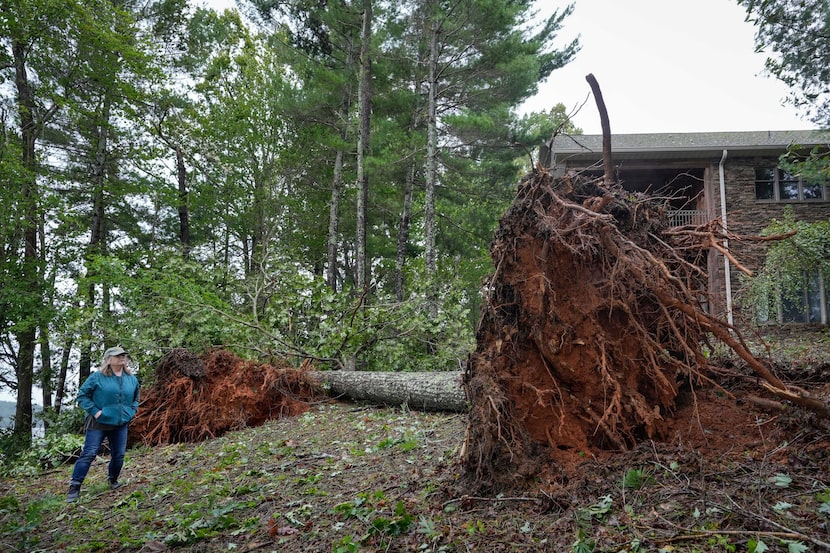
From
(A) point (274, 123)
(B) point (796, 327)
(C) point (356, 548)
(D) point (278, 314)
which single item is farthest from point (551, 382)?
(A) point (274, 123)

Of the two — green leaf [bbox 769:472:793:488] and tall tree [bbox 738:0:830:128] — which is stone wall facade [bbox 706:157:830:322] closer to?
tall tree [bbox 738:0:830:128]

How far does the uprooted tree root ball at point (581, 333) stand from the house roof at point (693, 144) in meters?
10.2

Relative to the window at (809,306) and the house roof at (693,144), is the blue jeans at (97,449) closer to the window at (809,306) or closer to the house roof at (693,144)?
the house roof at (693,144)

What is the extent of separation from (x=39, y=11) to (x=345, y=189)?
14.0m

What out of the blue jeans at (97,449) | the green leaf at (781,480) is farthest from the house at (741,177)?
the green leaf at (781,480)

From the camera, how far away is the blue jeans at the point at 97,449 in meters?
5.93

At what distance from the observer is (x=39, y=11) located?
13367mm

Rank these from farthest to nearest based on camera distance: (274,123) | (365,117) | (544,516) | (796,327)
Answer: (274,123), (365,117), (796,327), (544,516)

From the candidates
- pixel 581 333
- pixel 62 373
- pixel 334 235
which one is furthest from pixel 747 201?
pixel 62 373

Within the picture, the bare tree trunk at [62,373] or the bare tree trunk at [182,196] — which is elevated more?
the bare tree trunk at [182,196]

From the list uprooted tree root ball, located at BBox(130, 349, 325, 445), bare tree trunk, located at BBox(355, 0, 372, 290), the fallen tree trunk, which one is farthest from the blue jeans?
bare tree trunk, located at BBox(355, 0, 372, 290)

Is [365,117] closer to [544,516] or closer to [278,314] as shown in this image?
[278,314]

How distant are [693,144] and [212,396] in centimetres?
1439

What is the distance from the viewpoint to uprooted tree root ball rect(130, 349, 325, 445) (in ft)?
27.5
